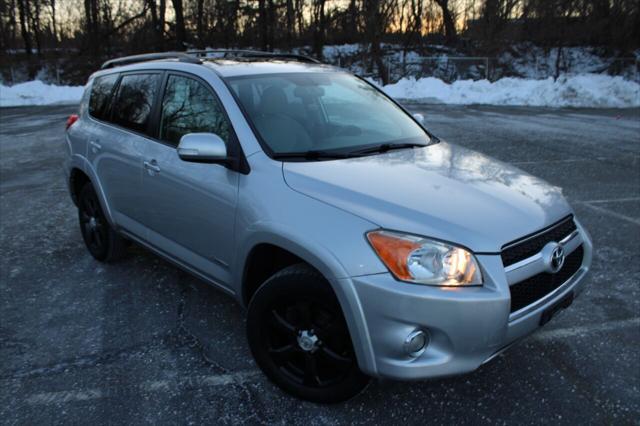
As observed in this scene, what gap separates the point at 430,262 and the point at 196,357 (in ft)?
5.37

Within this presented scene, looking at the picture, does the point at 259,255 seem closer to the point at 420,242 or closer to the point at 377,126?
the point at 420,242

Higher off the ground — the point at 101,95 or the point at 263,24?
the point at 263,24

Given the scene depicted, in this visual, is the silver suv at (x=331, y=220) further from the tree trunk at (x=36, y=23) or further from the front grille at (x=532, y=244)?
the tree trunk at (x=36, y=23)

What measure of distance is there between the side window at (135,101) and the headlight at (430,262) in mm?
2286

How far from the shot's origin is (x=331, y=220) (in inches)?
97.2

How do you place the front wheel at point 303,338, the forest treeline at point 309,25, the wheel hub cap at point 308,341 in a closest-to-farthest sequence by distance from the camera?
the front wheel at point 303,338 → the wheel hub cap at point 308,341 → the forest treeline at point 309,25

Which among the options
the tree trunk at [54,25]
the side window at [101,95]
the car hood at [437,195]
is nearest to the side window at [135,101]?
the side window at [101,95]

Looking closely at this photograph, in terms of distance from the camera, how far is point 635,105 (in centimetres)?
1867

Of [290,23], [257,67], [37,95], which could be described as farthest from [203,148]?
[290,23]

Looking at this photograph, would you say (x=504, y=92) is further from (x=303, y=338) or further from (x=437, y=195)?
(x=303, y=338)

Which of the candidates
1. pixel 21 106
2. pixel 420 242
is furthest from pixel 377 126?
pixel 21 106

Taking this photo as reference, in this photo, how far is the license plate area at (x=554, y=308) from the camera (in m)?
2.56

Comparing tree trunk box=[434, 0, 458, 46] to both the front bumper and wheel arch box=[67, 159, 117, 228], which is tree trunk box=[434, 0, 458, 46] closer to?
wheel arch box=[67, 159, 117, 228]

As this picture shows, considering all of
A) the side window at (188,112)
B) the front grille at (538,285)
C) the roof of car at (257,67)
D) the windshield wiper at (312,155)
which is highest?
the roof of car at (257,67)
